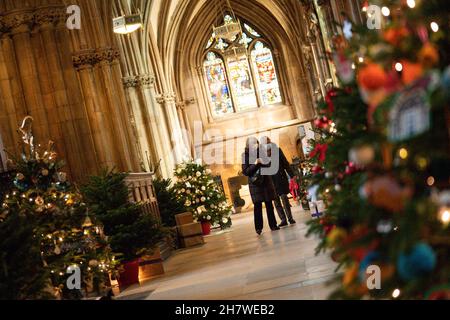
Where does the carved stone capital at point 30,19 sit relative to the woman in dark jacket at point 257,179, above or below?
above

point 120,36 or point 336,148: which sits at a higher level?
point 120,36

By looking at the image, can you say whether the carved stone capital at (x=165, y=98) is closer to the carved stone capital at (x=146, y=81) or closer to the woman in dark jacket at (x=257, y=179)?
the carved stone capital at (x=146, y=81)

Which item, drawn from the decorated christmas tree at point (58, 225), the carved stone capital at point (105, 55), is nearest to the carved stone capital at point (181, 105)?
the carved stone capital at point (105, 55)

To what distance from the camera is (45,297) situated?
5996mm

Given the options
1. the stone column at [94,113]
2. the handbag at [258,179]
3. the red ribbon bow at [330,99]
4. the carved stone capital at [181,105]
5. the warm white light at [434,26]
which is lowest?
the handbag at [258,179]

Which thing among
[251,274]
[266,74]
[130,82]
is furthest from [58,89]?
[266,74]

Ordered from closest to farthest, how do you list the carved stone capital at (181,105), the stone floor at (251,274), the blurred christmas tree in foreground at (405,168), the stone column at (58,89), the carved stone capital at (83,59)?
the blurred christmas tree in foreground at (405,168) → the stone floor at (251,274) → the stone column at (58,89) → the carved stone capital at (83,59) → the carved stone capital at (181,105)

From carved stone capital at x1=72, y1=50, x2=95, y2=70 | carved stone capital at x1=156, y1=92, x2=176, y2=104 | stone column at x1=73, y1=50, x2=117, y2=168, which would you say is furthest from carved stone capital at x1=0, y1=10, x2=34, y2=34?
carved stone capital at x1=156, y1=92, x2=176, y2=104

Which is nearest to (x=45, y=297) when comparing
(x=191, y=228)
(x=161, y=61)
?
(x=191, y=228)

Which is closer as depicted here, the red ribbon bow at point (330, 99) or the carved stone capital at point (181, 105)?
the red ribbon bow at point (330, 99)

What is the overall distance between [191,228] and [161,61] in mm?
21273

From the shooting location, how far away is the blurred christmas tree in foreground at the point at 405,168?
2.53 metres

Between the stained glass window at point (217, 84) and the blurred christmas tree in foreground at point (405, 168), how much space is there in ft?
133

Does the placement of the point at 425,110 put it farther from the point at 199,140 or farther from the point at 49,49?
the point at 199,140
